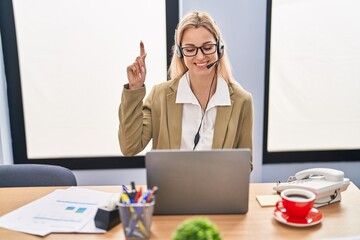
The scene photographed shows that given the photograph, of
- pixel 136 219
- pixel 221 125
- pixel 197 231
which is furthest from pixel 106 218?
pixel 221 125

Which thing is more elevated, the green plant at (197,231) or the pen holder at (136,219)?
the green plant at (197,231)

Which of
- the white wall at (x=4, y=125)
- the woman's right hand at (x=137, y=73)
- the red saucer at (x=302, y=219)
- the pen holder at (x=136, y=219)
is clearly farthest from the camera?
the white wall at (x=4, y=125)

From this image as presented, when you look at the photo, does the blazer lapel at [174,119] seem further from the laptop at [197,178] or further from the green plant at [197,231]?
the green plant at [197,231]

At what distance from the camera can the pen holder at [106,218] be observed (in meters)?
1.04

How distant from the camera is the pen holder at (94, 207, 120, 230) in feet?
3.41

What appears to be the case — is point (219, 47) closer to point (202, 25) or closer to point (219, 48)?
point (219, 48)

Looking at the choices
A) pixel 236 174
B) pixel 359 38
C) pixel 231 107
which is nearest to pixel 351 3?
pixel 359 38

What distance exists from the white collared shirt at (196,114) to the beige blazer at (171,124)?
0.07ft

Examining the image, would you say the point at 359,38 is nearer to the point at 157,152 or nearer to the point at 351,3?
the point at 351,3

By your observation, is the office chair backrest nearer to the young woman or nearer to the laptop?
the young woman

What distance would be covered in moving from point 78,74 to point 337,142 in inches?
78.7

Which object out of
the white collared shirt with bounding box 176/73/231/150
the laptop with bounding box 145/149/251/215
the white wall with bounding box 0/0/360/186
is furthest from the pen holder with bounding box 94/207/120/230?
the white wall with bounding box 0/0/360/186

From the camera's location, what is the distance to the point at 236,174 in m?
1.06

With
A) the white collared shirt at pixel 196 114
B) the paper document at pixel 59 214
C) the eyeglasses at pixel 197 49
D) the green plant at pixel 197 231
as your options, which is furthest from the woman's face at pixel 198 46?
the green plant at pixel 197 231
